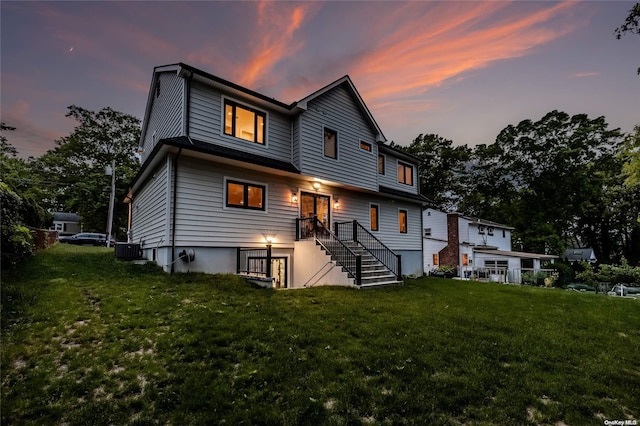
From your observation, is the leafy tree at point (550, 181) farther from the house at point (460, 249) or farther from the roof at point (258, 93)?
the roof at point (258, 93)

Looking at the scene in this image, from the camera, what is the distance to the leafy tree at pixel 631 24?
19.2 ft

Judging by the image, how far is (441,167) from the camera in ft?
120

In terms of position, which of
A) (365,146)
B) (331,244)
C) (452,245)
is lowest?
(452,245)

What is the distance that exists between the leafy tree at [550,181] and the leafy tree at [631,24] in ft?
97.5

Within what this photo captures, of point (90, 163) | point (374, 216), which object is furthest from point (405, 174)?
point (90, 163)

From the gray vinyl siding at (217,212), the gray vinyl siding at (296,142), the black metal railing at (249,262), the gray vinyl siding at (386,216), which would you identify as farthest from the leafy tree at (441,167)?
the black metal railing at (249,262)

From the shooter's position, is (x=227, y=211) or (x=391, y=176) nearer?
(x=227, y=211)

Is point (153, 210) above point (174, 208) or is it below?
above

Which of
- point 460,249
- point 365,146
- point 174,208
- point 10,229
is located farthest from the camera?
point 460,249

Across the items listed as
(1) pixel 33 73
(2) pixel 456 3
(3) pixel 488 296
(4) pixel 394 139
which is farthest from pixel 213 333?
(4) pixel 394 139

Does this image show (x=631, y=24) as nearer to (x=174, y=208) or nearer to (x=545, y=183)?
(x=174, y=208)

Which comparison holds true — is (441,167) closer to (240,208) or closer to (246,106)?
(246,106)

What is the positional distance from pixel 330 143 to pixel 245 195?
4935 mm

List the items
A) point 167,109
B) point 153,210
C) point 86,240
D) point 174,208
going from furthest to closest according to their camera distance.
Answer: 1. point 86,240
2. point 167,109
3. point 153,210
4. point 174,208
